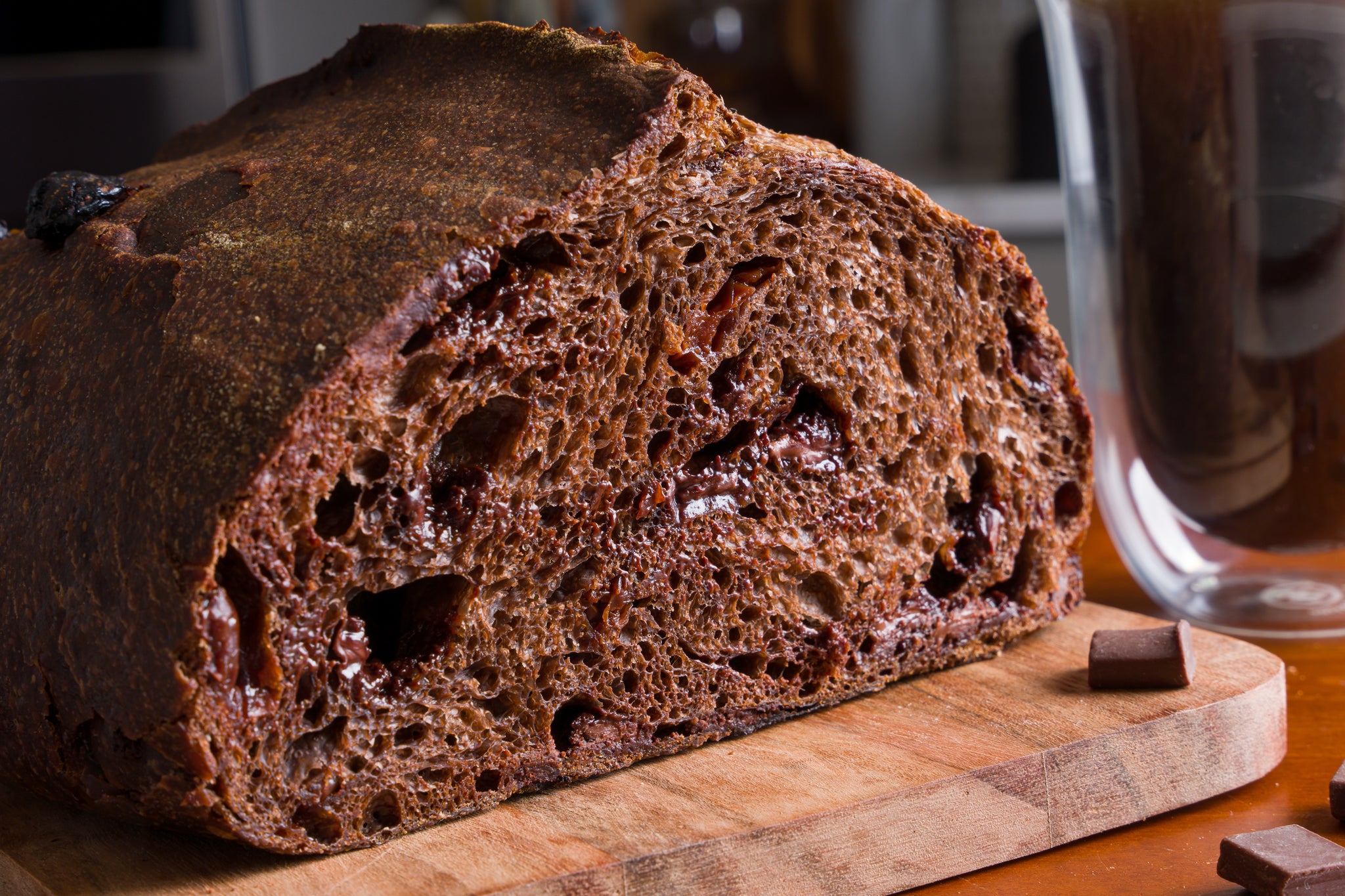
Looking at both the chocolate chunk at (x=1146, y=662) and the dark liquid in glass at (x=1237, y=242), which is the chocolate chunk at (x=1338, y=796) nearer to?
the chocolate chunk at (x=1146, y=662)

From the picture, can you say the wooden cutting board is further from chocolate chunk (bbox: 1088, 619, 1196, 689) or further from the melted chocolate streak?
the melted chocolate streak

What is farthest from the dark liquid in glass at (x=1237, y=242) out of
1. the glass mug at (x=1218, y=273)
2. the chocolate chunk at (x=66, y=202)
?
the chocolate chunk at (x=66, y=202)

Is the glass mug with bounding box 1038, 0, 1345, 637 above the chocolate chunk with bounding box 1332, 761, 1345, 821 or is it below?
above

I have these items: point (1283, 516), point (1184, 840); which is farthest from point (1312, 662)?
point (1184, 840)

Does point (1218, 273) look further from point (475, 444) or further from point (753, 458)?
point (475, 444)

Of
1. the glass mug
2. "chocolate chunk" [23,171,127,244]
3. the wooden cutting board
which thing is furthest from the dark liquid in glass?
"chocolate chunk" [23,171,127,244]
